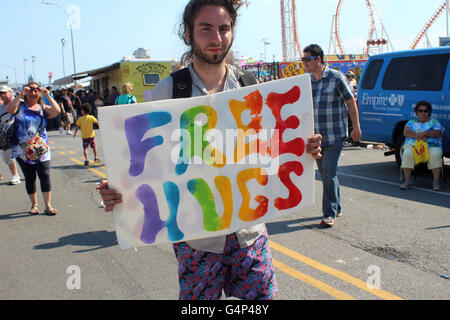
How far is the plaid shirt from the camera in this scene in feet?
17.4

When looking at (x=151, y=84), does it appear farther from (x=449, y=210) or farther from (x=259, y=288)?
(x=259, y=288)

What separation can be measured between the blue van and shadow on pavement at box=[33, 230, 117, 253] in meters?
5.67

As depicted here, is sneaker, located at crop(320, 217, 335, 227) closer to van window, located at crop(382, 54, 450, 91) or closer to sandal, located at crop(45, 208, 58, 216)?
sandal, located at crop(45, 208, 58, 216)

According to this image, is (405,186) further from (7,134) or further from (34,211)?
(7,134)

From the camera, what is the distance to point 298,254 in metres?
4.55

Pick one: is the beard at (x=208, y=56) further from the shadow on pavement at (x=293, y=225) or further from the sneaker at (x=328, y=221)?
the sneaker at (x=328, y=221)

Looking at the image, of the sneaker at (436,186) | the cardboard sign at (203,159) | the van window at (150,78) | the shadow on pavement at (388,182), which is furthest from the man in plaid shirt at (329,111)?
the van window at (150,78)

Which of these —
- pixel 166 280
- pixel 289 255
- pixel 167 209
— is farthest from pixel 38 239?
pixel 167 209

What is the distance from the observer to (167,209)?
6.88 feet

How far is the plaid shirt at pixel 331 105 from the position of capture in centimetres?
531

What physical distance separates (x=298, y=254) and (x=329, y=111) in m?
1.77

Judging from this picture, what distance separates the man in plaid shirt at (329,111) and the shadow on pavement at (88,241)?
2495mm

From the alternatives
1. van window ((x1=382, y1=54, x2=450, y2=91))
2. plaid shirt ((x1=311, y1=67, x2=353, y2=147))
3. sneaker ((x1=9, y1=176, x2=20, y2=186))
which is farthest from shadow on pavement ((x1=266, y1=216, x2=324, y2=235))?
sneaker ((x1=9, y1=176, x2=20, y2=186))

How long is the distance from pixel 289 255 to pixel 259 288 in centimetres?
244
